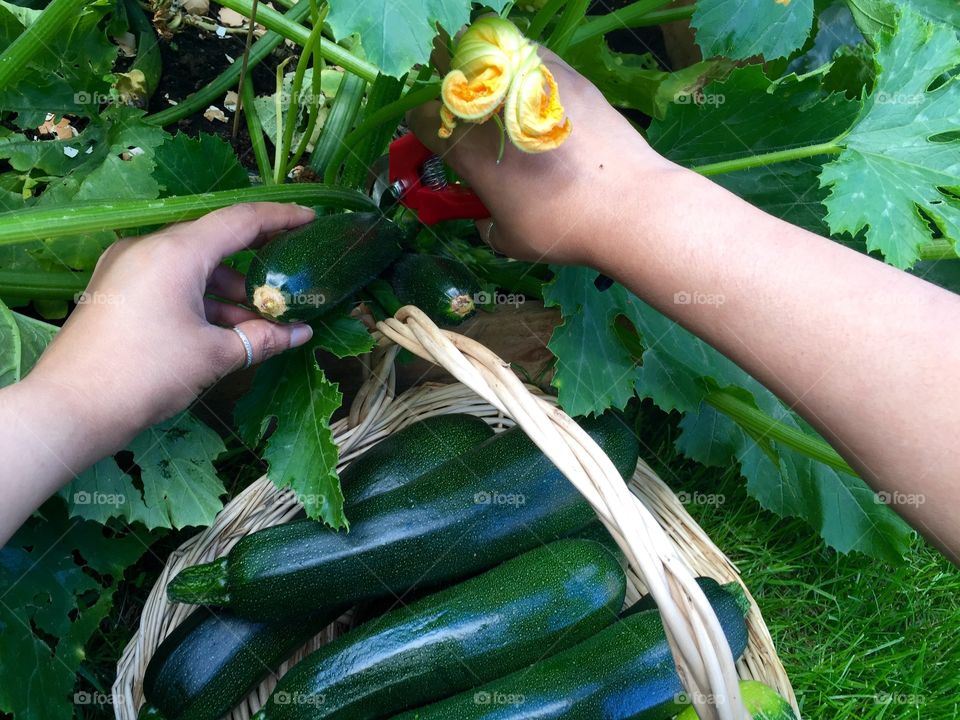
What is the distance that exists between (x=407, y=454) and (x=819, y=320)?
76cm

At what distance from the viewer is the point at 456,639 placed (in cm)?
132

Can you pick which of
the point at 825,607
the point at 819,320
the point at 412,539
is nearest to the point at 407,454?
the point at 412,539

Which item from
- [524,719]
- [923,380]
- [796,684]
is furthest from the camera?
[796,684]

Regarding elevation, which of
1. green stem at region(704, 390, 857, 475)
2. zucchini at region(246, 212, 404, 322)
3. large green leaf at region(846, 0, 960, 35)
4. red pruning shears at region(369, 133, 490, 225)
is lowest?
green stem at region(704, 390, 857, 475)

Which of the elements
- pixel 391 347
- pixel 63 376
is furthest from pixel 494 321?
pixel 63 376

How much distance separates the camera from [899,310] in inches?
37.2

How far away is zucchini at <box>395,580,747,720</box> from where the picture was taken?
129cm

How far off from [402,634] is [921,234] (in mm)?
992

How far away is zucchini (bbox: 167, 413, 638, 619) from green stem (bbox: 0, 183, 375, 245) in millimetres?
541

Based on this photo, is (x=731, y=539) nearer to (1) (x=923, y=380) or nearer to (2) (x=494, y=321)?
(2) (x=494, y=321)

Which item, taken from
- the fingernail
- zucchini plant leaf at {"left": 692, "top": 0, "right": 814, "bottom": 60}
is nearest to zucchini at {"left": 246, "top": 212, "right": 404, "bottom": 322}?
the fingernail

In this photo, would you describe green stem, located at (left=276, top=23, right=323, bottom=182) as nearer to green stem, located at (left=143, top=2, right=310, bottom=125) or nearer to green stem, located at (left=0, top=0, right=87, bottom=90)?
green stem, located at (left=143, top=2, right=310, bottom=125)

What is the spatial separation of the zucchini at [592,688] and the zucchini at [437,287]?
0.60m

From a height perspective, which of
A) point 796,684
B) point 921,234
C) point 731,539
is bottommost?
point 796,684
